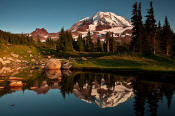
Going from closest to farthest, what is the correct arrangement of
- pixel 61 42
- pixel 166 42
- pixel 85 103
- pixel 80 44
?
pixel 85 103 → pixel 166 42 → pixel 61 42 → pixel 80 44

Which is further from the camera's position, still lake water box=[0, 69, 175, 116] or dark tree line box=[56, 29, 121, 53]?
dark tree line box=[56, 29, 121, 53]

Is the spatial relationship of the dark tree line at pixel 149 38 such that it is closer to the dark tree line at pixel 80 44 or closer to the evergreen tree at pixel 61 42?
the dark tree line at pixel 80 44

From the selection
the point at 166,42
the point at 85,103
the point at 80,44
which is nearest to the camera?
the point at 85,103

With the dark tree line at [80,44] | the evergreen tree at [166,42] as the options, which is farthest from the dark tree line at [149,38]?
the dark tree line at [80,44]

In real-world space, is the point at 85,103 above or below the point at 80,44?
below

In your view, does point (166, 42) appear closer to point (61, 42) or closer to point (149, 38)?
point (149, 38)

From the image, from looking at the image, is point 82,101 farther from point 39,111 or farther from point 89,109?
point 39,111

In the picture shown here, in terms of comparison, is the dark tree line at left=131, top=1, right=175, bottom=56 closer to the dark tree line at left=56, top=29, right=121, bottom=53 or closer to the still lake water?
the still lake water

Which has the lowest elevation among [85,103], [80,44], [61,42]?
[85,103]

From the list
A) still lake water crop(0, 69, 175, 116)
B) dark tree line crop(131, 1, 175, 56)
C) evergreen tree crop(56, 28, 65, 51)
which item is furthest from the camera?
evergreen tree crop(56, 28, 65, 51)

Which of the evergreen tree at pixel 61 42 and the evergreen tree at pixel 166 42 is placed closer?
the evergreen tree at pixel 166 42

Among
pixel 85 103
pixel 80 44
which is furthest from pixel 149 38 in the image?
pixel 80 44

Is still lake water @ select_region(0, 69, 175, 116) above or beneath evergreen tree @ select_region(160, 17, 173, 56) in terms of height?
beneath

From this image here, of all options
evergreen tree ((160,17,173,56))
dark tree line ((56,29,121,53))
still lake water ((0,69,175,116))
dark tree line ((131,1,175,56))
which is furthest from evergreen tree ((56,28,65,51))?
still lake water ((0,69,175,116))
